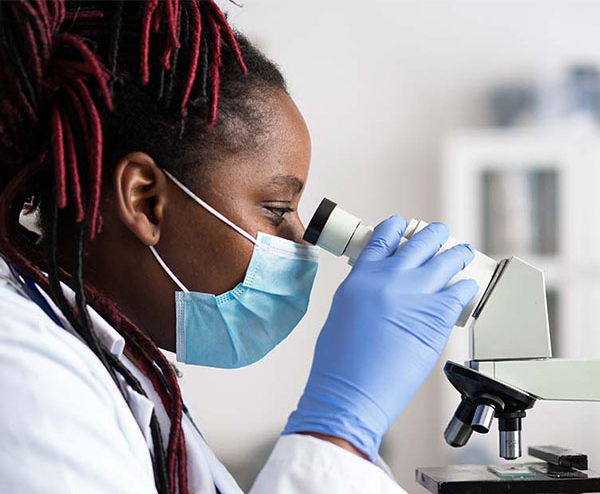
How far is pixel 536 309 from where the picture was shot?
2.81 ft

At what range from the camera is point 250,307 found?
95cm

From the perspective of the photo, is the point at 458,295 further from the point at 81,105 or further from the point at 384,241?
the point at 81,105

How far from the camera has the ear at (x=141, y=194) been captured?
2.80 feet

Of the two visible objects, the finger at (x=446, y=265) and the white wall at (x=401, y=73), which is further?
the white wall at (x=401, y=73)

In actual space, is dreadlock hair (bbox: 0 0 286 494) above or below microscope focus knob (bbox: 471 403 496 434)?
above

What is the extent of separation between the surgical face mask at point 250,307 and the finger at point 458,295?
0.22 meters

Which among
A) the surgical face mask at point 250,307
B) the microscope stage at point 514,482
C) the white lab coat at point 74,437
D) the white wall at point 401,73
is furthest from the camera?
the white wall at point 401,73

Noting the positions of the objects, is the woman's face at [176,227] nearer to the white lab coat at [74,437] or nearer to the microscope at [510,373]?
the white lab coat at [74,437]

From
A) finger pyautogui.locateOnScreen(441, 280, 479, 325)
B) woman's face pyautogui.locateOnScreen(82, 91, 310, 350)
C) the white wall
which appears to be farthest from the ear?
the white wall

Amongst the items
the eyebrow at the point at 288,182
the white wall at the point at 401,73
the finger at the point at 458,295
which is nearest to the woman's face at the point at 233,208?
the eyebrow at the point at 288,182

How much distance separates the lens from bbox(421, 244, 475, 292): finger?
2.75ft

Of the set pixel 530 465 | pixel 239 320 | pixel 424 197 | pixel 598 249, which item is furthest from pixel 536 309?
pixel 424 197

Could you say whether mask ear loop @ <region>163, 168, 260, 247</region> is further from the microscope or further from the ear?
the microscope

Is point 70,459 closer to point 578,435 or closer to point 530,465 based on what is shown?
point 530,465
